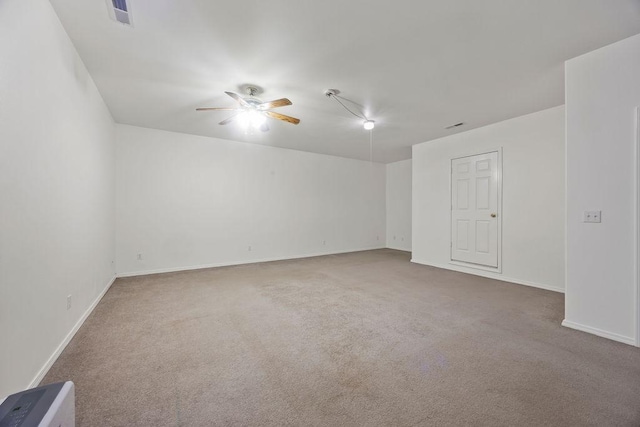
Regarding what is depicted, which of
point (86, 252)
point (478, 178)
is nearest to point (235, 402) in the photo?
point (86, 252)

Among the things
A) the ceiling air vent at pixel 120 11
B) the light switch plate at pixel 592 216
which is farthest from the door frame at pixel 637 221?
the ceiling air vent at pixel 120 11

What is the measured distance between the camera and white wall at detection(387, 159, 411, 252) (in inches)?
287

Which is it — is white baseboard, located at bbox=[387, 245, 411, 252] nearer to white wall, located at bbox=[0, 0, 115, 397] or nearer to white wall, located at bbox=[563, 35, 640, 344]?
white wall, located at bbox=[563, 35, 640, 344]

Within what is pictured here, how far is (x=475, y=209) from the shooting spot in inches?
182

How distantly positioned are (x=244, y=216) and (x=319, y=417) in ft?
14.9

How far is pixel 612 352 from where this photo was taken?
6.89 ft

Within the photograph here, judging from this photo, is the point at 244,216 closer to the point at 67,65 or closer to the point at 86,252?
the point at 86,252

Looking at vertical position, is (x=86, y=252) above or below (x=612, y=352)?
A: above

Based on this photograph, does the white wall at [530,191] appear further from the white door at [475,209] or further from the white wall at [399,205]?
the white wall at [399,205]

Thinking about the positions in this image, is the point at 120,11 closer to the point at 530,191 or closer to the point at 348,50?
the point at 348,50

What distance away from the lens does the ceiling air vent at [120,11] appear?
183cm

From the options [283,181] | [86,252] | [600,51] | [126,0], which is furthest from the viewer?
[283,181]

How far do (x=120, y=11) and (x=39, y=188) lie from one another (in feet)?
4.58

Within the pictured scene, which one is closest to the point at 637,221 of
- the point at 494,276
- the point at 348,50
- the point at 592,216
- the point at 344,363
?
the point at 592,216
